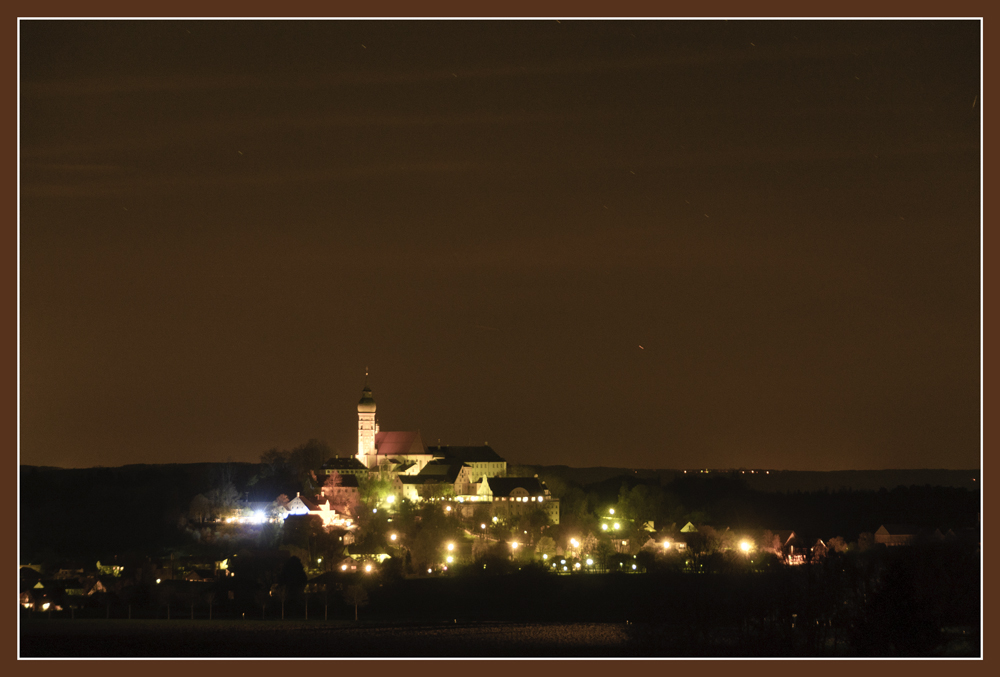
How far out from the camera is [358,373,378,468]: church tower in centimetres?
11656

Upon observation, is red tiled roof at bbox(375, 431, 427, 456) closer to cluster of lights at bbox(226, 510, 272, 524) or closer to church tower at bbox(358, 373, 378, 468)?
church tower at bbox(358, 373, 378, 468)

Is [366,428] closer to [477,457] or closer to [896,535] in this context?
[477,457]

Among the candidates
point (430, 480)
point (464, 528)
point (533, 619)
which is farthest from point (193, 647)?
point (430, 480)

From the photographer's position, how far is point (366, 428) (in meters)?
118

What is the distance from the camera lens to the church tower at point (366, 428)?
116562 millimetres

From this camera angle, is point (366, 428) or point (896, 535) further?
point (366, 428)

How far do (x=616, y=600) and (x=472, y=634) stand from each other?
40.2 feet

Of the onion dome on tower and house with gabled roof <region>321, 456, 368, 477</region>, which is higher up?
the onion dome on tower

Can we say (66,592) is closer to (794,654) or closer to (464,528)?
(464,528)

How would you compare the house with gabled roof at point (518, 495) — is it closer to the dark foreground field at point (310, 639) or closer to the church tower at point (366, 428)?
the church tower at point (366, 428)

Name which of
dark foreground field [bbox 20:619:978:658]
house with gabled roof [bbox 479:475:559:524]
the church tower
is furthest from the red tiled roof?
dark foreground field [bbox 20:619:978:658]

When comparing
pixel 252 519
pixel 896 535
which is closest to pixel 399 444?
pixel 252 519

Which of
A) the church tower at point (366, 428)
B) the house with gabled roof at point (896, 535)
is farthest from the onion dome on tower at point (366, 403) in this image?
the house with gabled roof at point (896, 535)

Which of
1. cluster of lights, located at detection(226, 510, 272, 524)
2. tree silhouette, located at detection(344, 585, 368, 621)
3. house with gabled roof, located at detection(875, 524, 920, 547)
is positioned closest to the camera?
tree silhouette, located at detection(344, 585, 368, 621)
